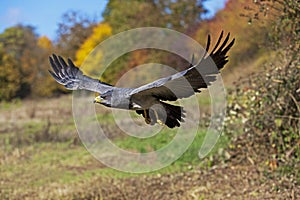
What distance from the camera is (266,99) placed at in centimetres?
718

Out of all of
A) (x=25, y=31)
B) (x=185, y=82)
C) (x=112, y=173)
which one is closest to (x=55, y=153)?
(x=112, y=173)

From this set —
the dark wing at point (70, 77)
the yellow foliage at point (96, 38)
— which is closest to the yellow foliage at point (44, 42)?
the yellow foliage at point (96, 38)

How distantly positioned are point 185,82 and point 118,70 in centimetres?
2603

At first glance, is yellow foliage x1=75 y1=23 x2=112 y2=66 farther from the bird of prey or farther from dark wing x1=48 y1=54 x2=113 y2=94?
the bird of prey

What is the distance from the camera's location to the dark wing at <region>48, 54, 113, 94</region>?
536 cm

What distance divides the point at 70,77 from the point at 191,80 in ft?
6.94

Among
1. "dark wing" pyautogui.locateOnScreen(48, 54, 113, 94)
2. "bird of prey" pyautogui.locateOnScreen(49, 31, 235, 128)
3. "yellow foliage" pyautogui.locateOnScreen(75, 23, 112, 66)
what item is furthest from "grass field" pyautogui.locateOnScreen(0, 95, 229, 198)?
"yellow foliage" pyautogui.locateOnScreen(75, 23, 112, 66)

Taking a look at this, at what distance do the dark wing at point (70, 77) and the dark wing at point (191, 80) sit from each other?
121 centimetres

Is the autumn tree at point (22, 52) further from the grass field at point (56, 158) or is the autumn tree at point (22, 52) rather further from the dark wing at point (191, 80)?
the dark wing at point (191, 80)

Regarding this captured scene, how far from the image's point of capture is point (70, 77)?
5.68 m

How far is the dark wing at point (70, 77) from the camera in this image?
5.36 m

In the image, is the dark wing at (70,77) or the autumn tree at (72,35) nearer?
the dark wing at (70,77)

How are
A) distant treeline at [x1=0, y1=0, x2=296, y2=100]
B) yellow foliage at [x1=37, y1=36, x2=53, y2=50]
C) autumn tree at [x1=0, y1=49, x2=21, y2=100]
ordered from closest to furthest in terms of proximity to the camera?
distant treeline at [x1=0, y1=0, x2=296, y2=100], autumn tree at [x1=0, y1=49, x2=21, y2=100], yellow foliage at [x1=37, y1=36, x2=53, y2=50]

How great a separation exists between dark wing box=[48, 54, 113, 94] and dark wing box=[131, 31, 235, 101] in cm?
121
